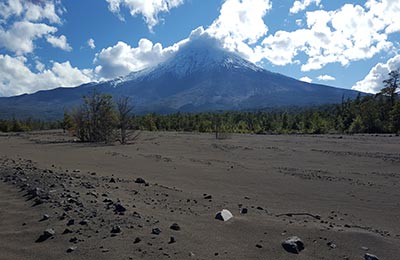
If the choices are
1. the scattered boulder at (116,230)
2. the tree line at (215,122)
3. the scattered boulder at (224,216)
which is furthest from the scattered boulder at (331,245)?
the tree line at (215,122)

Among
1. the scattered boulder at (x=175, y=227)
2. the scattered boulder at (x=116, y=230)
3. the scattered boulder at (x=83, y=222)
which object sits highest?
the scattered boulder at (x=83, y=222)

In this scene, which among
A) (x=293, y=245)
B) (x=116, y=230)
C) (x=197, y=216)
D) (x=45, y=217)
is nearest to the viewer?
(x=293, y=245)

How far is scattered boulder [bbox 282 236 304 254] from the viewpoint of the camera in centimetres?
454

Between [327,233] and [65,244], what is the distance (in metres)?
3.47

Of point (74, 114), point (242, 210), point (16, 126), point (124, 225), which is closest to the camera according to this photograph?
point (124, 225)

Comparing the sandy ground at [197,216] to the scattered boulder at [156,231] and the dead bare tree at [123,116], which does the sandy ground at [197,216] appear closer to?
the scattered boulder at [156,231]

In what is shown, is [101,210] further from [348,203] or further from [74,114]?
[74,114]

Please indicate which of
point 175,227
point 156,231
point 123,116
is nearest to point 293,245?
point 175,227

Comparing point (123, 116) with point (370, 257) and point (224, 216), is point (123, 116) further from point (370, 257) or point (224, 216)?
point (370, 257)

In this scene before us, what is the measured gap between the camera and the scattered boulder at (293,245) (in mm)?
4539

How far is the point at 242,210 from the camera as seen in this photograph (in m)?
6.38

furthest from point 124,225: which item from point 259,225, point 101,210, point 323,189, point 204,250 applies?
point 323,189

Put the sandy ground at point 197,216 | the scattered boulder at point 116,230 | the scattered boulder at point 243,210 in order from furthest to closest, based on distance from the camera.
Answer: the scattered boulder at point 243,210, the scattered boulder at point 116,230, the sandy ground at point 197,216

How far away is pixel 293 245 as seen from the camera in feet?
15.0
